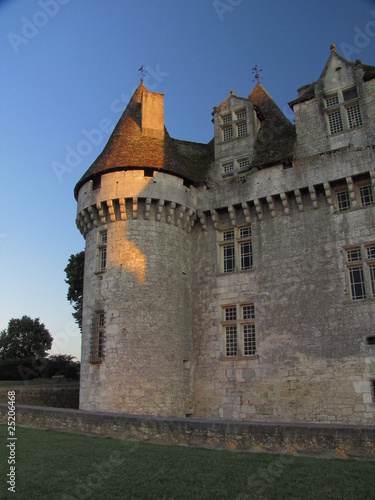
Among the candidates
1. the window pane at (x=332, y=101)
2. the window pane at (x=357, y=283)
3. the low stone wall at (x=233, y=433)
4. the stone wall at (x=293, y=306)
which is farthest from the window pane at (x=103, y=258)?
the window pane at (x=332, y=101)

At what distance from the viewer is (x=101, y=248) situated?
19.2m

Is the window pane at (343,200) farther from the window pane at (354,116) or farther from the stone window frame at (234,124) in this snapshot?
the stone window frame at (234,124)

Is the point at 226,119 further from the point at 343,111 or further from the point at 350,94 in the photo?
the point at 350,94

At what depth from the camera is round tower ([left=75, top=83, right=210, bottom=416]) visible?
16844 millimetres

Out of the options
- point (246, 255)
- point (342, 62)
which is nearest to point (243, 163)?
point (246, 255)

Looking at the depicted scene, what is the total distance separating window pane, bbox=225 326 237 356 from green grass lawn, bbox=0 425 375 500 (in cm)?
790

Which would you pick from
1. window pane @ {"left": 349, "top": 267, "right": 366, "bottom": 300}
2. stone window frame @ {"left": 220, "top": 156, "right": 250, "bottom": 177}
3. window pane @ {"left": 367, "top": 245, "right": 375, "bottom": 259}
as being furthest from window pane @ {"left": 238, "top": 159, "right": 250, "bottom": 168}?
window pane @ {"left": 349, "top": 267, "right": 366, "bottom": 300}

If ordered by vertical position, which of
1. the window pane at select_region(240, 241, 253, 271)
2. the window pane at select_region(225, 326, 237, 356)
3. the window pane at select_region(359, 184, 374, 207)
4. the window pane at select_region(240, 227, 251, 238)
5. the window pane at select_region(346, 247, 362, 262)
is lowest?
the window pane at select_region(225, 326, 237, 356)

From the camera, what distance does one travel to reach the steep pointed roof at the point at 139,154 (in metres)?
19.0

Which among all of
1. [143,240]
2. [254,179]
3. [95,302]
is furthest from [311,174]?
[95,302]

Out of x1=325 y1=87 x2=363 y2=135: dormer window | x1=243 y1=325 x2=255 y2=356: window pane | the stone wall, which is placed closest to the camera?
the stone wall

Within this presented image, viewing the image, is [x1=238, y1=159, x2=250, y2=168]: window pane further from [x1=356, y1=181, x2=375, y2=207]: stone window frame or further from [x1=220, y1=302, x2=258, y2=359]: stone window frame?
[x1=220, y1=302, x2=258, y2=359]: stone window frame

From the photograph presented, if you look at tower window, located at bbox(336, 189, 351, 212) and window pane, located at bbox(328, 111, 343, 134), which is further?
window pane, located at bbox(328, 111, 343, 134)

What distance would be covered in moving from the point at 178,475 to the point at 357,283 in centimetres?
1054
